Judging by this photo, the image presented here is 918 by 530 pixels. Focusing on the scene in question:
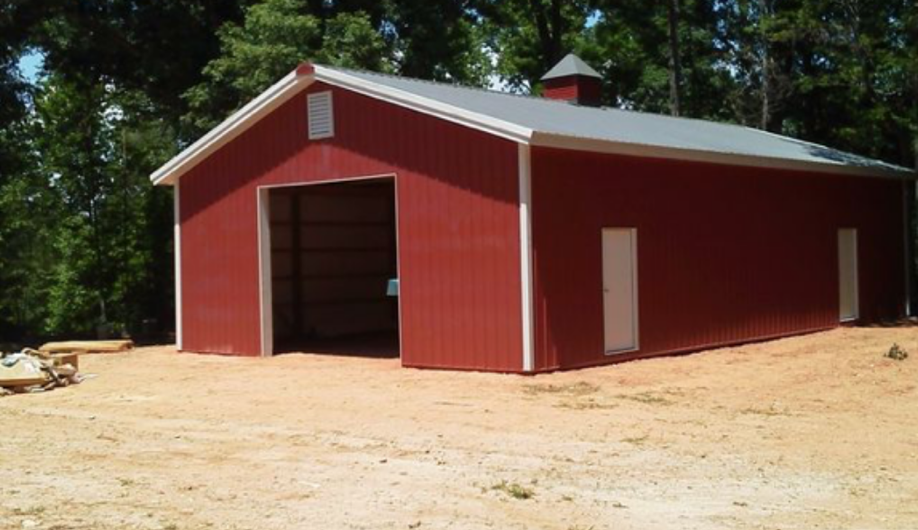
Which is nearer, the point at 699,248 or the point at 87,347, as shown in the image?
the point at 699,248

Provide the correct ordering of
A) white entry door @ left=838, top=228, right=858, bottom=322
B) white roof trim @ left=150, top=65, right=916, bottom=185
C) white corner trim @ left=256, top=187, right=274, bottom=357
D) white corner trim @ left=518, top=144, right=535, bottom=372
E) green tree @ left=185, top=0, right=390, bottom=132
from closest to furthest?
white corner trim @ left=518, top=144, right=535, bottom=372, white roof trim @ left=150, top=65, right=916, bottom=185, white corner trim @ left=256, top=187, right=274, bottom=357, white entry door @ left=838, top=228, right=858, bottom=322, green tree @ left=185, top=0, right=390, bottom=132

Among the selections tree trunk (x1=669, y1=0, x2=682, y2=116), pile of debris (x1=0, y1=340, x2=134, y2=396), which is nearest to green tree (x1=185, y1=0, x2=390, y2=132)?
Result: tree trunk (x1=669, y1=0, x2=682, y2=116)

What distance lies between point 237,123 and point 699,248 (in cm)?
754

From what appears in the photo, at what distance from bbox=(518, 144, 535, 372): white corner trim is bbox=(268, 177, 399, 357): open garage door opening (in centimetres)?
517

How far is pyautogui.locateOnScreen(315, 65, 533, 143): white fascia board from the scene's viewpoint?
13820 millimetres

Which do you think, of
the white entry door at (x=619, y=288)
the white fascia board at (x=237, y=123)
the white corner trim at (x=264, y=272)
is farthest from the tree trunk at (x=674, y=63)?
the white corner trim at (x=264, y=272)

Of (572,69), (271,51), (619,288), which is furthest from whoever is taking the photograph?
(271,51)

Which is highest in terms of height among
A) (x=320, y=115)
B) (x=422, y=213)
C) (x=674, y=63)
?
(x=674, y=63)

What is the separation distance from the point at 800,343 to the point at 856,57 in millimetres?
9359

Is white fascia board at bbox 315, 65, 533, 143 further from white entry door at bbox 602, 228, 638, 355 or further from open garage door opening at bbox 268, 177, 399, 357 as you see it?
open garage door opening at bbox 268, 177, 399, 357

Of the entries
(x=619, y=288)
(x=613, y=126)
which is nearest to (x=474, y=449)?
(x=619, y=288)

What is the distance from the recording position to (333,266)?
21703mm

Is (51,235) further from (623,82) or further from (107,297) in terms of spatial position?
(623,82)

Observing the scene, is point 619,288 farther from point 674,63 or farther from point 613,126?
point 674,63
